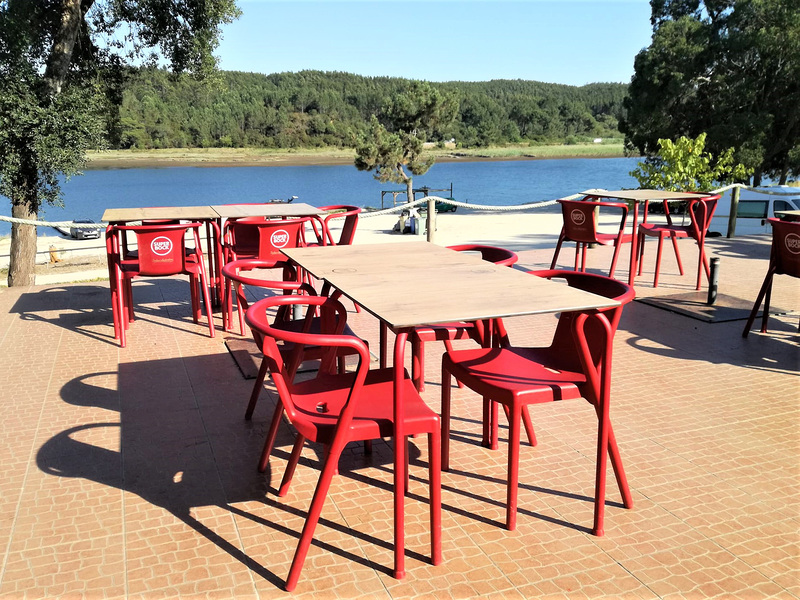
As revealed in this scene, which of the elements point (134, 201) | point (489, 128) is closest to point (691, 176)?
point (134, 201)

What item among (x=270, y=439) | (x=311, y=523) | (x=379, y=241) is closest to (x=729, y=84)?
(x=379, y=241)

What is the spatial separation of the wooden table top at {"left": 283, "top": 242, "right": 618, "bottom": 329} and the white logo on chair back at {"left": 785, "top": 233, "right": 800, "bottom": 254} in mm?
2668

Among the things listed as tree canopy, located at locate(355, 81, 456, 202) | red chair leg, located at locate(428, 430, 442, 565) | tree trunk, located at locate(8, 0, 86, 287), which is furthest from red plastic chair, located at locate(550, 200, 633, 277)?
tree canopy, located at locate(355, 81, 456, 202)

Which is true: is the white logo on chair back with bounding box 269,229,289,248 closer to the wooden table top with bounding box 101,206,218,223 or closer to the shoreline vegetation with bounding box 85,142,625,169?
the wooden table top with bounding box 101,206,218,223

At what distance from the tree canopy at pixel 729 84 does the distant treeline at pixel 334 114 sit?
2076 inches

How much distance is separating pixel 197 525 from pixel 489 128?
342 feet

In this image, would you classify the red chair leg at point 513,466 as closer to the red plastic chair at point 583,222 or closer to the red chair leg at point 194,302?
the red chair leg at point 194,302

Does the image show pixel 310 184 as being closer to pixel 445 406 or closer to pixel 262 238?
pixel 262 238

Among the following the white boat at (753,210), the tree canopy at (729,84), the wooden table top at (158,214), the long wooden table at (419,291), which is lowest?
the white boat at (753,210)

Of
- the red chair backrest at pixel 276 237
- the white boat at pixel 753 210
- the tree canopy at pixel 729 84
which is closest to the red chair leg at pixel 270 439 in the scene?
the red chair backrest at pixel 276 237

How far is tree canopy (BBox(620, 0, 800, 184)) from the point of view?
2461 centimetres

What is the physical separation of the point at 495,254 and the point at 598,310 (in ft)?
4.64

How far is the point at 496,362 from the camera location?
2.93 m

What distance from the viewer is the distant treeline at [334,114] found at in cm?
9023
